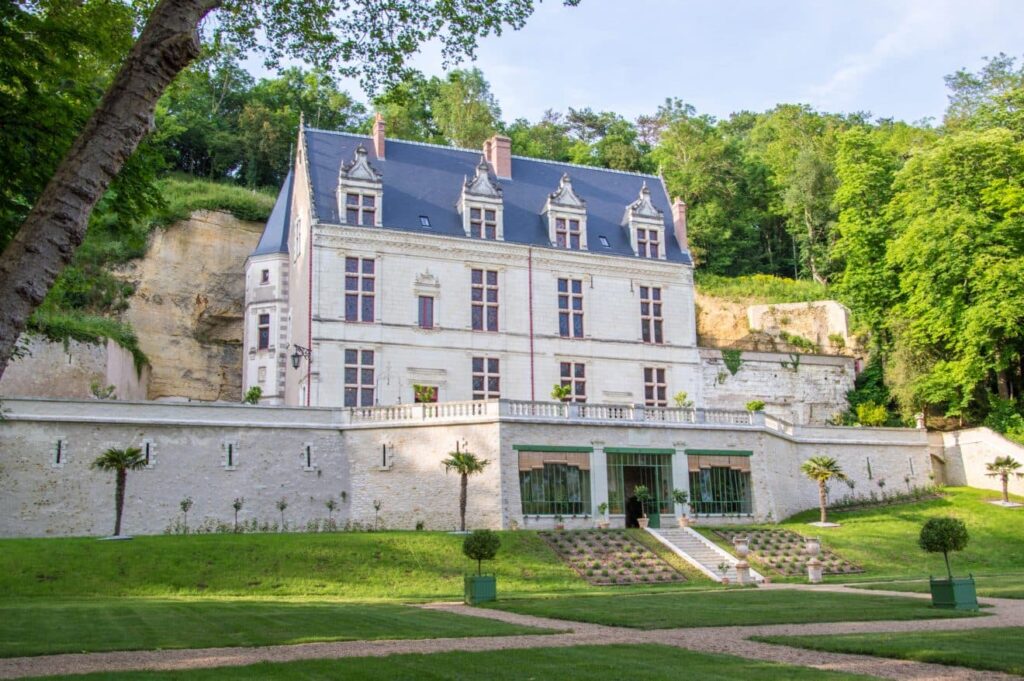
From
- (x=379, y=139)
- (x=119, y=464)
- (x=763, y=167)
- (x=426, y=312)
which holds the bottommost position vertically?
(x=119, y=464)

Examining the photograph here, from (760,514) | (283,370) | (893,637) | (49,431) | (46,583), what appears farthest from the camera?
(283,370)

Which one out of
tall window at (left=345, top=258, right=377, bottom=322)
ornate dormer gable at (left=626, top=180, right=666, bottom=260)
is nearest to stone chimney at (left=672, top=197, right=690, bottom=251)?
ornate dormer gable at (left=626, top=180, right=666, bottom=260)

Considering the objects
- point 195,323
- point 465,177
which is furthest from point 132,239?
point 195,323

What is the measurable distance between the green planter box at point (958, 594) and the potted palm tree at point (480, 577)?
26.5 ft

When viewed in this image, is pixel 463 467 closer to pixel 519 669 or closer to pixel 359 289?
pixel 359 289

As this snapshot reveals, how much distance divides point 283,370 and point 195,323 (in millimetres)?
7796

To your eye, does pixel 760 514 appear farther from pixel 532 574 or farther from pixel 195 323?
pixel 195 323

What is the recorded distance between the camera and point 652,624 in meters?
14.9

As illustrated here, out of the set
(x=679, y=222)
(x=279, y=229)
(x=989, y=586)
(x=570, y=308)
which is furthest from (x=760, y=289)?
(x=989, y=586)

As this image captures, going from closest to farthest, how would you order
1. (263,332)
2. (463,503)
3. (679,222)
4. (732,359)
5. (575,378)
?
(463,503) → (263,332) → (575,378) → (732,359) → (679,222)

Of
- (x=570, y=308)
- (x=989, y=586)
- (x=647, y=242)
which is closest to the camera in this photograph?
(x=989, y=586)

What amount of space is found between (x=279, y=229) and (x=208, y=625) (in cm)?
2713

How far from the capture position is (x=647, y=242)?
41.3 m

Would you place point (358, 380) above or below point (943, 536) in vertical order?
above
